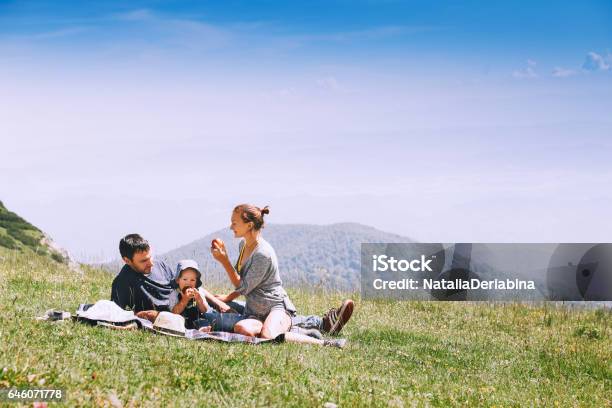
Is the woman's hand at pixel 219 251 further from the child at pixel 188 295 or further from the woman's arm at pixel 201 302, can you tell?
the woman's arm at pixel 201 302

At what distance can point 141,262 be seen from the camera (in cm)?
1259

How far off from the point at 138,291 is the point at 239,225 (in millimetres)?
2095

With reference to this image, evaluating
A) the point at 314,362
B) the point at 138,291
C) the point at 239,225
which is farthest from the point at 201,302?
the point at 314,362

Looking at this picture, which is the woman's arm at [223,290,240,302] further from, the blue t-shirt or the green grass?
the green grass

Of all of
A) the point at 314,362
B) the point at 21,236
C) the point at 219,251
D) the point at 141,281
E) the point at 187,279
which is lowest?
the point at 314,362

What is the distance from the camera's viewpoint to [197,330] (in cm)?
1216

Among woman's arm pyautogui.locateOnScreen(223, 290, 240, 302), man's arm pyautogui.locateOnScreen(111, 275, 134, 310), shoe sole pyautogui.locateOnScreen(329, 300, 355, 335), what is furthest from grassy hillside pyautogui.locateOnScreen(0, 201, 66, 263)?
shoe sole pyautogui.locateOnScreen(329, 300, 355, 335)

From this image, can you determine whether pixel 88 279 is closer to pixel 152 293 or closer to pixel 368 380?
pixel 152 293

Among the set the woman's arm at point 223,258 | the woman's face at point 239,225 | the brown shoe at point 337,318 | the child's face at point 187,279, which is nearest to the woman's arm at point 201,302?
the child's face at point 187,279

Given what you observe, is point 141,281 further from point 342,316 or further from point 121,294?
point 342,316

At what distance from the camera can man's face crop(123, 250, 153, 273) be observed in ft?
41.1

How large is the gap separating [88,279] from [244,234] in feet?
25.5

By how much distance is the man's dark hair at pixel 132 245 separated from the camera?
40.9ft

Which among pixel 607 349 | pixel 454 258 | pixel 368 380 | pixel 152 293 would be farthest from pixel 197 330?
pixel 454 258
